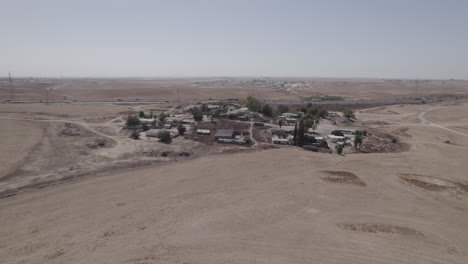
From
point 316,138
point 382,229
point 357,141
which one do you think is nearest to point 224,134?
point 316,138

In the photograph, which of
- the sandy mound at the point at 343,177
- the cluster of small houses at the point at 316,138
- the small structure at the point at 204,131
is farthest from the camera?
the small structure at the point at 204,131

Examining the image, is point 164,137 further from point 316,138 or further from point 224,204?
point 316,138

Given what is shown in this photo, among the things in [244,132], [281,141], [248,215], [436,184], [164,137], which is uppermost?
[164,137]

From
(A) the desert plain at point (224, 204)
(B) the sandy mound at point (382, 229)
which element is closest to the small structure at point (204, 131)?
(A) the desert plain at point (224, 204)

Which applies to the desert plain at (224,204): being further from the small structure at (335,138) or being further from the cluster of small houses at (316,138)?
the small structure at (335,138)

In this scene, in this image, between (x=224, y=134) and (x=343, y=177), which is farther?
(x=224, y=134)

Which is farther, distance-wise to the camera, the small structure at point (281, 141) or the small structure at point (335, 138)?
the small structure at point (335, 138)

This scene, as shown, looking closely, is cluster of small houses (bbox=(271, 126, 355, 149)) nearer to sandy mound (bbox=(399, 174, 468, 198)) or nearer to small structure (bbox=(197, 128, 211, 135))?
small structure (bbox=(197, 128, 211, 135))
